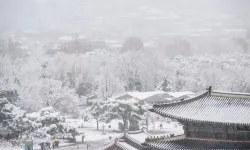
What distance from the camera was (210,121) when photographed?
23.3 m

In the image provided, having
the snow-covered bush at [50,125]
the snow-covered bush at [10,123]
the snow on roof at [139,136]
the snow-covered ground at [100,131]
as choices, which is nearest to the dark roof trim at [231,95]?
the snow on roof at [139,136]

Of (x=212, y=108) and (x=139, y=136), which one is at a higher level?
(x=212, y=108)

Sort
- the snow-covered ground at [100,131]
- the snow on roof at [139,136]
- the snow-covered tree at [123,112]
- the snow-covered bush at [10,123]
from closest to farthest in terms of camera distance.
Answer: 1. the snow on roof at [139,136]
2. the snow-covered bush at [10,123]
3. the snow-covered ground at [100,131]
4. the snow-covered tree at [123,112]

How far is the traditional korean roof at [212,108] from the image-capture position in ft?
77.0

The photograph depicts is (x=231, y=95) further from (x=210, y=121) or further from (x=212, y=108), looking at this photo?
(x=210, y=121)

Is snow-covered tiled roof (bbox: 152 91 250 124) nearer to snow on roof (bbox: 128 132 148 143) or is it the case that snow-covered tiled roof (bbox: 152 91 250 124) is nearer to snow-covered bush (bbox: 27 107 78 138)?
snow on roof (bbox: 128 132 148 143)

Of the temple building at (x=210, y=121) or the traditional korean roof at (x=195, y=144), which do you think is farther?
the traditional korean roof at (x=195, y=144)

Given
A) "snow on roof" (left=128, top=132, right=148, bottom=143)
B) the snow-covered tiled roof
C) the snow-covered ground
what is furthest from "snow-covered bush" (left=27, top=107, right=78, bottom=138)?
the snow-covered tiled roof

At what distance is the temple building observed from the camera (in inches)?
926

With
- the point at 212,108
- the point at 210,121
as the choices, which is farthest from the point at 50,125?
the point at 210,121

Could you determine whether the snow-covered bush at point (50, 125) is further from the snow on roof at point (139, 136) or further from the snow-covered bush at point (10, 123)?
the snow on roof at point (139, 136)

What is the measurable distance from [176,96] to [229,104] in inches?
2412

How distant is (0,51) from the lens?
153 meters

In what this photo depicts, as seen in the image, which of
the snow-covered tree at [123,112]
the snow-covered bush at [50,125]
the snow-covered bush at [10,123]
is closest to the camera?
the snow-covered bush at [50,125]
